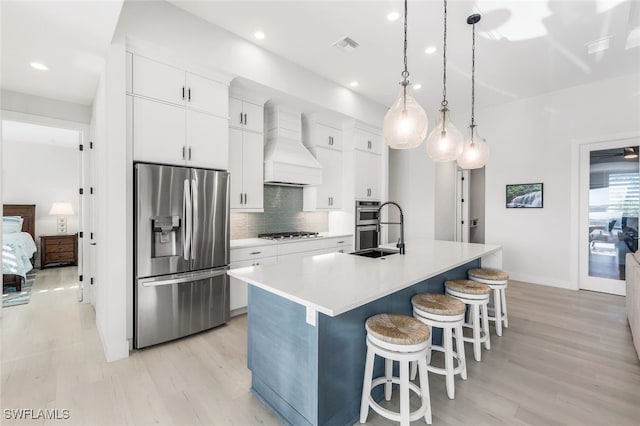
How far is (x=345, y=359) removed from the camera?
169cm


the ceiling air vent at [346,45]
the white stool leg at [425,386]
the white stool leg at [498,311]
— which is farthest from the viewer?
the ceiling air vent at [346,45]

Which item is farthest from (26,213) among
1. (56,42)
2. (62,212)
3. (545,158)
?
(545,158)

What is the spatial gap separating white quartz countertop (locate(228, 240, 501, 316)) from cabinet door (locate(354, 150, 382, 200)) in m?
2.36

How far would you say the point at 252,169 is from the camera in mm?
3732

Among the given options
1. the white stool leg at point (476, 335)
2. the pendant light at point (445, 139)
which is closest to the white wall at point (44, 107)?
the pendant light at point (445, 139)

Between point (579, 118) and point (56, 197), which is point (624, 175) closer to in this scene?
point (579, 118)

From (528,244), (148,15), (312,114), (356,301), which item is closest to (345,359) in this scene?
(356,301)

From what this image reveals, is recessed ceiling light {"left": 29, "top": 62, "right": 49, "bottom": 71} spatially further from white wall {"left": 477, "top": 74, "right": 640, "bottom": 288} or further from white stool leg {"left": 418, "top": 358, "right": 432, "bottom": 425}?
white wall {"left": 477, "top": 74, "right": 640, "bottom": 288}

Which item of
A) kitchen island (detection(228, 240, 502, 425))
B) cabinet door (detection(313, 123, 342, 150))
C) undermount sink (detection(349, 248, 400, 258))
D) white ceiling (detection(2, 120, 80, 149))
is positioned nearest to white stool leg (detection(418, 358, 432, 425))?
kitchen island (detection(228, 240, 502, 425))

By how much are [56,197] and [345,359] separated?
25.7 feet

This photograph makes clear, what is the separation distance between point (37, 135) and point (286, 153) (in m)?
5.57

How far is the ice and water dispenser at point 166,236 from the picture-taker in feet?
8.68

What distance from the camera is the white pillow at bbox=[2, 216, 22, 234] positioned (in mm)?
5323

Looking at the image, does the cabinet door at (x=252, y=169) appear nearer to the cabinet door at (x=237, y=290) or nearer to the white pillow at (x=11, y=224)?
the cabinet door at (x=237, y=290)
